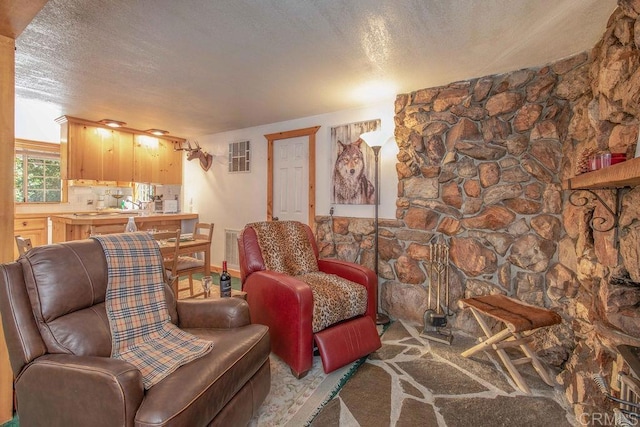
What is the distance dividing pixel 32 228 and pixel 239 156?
3176 mm

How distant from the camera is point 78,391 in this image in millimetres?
1069

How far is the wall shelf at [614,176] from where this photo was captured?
1.16m

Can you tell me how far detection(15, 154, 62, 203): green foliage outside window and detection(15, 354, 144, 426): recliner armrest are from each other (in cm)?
479

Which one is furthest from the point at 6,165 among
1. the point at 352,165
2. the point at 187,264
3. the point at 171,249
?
the point at 352,165

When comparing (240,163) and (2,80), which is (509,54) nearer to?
(2,80)

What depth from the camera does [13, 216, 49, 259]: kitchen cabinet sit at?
420cm

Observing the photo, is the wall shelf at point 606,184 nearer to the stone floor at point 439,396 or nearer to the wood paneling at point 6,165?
the stone floor at point 439,396

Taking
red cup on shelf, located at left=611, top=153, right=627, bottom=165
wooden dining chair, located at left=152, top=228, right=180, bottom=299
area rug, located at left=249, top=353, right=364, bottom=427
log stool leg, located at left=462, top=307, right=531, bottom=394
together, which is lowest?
area rug, located at left=249, top=353, right=364, bottom=427

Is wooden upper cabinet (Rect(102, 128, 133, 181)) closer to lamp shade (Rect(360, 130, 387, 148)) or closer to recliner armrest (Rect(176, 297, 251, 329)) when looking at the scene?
recliner armrest (Rect(176, 297, 251, 329))

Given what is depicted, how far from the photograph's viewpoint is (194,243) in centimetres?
331

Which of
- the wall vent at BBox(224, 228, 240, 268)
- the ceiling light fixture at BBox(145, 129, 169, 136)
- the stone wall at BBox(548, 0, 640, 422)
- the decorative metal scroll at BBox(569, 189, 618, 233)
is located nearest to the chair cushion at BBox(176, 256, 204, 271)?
the wall vent at BBox(224, 228, 240, 268)

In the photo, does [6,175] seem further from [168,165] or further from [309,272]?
[168,165]

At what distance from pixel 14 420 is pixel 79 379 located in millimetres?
1062

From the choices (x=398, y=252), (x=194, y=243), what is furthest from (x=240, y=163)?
(x=398, y=252)
